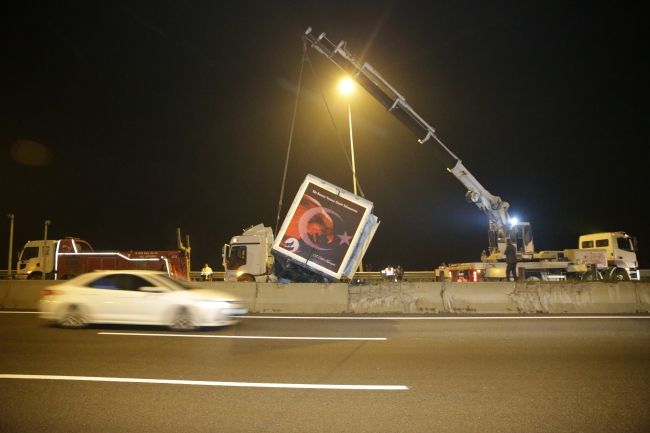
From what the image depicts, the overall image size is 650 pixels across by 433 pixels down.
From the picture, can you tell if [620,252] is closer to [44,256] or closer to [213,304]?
[213,304]

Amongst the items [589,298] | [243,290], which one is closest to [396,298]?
[243,290]

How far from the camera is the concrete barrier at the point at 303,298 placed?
14086 millimetres

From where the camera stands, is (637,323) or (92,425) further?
(637,323)

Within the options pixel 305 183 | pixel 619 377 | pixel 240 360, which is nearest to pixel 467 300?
pixel 305 183

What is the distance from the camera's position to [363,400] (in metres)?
5.52

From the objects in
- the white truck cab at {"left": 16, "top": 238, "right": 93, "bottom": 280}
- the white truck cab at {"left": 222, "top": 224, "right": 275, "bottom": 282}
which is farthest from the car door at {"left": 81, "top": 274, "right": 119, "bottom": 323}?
the white truck cab at {"left": 16, "top": 238, "right": 93, "bottom": 280}

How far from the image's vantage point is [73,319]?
10.6 m

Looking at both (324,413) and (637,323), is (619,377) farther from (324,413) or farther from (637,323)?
(637,323)

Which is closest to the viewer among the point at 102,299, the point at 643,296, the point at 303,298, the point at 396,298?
the point at 102,299

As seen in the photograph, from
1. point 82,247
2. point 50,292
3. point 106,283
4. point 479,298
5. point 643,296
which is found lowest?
point 643,296

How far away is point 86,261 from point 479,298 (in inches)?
762

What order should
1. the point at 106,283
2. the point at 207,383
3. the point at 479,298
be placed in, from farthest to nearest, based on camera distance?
1. the point at 479,298
2. the point at 106,283
3. the point at 207,383

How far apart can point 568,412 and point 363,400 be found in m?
2.18

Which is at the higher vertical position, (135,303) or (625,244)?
(625,244)
